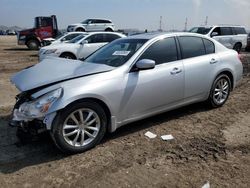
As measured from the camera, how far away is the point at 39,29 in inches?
1003

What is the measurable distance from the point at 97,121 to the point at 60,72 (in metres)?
0.90

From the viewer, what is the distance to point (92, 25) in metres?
29.2

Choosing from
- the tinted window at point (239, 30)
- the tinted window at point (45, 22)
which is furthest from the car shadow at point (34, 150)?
the tinted window at point (45, 22)

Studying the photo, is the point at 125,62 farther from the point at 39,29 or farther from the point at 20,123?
the point at 39,29

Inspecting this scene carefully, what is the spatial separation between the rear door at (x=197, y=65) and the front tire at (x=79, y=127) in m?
1.82

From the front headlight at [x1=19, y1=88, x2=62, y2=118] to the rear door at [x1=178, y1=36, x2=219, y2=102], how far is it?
2.39 meters

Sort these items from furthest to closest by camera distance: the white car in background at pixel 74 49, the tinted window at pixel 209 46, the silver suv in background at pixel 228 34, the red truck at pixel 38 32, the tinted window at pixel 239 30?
1. the red truck at pixel 38 32
2. the tinted window at pixel 239 30
3. the silver suv in background at pixel 228 34
4. the white car in background at pixel 74 49
5. the tinted window at pixel 209 46

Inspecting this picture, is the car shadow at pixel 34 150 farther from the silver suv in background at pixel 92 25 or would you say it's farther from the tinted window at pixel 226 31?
the silver suv in background at pixel 92 25

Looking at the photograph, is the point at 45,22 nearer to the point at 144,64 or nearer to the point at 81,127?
the point at 144,64

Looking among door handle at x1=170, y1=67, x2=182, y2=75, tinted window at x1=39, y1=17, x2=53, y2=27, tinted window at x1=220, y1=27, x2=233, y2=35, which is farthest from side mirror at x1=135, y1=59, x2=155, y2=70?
tinted window at x1=39, y1=17, x2=53, y2=27

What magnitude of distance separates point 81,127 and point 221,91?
323cm

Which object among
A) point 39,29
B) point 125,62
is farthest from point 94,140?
point 39,29

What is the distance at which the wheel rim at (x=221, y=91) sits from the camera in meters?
6.19

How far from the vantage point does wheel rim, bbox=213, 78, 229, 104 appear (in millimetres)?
6188
